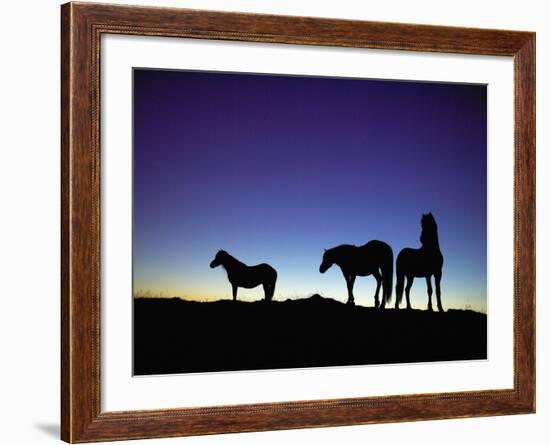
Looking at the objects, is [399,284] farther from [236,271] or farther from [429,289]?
[236,271]

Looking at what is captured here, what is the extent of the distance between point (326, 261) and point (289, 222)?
0.52 ft

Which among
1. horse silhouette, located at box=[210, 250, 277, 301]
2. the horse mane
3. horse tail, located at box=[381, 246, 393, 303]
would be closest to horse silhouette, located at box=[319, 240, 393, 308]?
horse tail, located at box=[381, 246, 393, 303]

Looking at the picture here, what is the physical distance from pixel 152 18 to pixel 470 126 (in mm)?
1036

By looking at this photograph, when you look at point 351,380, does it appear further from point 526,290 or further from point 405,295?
point 526,290

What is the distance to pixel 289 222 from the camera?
3.31 m

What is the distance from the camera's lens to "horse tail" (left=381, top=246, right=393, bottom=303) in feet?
11.1

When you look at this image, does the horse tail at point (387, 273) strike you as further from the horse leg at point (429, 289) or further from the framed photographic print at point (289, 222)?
the horse leg at point (429, 289)

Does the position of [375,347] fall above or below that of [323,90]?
below

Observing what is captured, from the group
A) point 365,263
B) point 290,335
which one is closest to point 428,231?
point 365,263

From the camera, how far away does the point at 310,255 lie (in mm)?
3316

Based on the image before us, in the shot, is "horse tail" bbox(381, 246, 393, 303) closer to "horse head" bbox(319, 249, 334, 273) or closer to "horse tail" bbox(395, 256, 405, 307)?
"horse tail" bbox(395, 256, 405, 307)

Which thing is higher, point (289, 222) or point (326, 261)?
point (289, 222)

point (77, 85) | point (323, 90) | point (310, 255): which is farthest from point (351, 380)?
Result: point (77, 85)

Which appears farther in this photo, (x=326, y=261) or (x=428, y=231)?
(x=428, y=231)
